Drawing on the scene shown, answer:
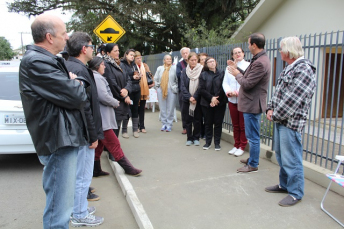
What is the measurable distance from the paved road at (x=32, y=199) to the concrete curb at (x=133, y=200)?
97 mm

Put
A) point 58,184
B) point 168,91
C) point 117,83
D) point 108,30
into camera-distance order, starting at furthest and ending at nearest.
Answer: point 108,30, point 168,91, point 117,83, point 58,184

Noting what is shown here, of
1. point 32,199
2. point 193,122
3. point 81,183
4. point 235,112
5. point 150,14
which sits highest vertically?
point 150,14

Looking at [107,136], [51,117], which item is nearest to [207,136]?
[107,136]

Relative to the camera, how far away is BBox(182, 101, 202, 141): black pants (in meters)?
6.23

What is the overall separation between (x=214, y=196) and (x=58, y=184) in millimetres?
2173

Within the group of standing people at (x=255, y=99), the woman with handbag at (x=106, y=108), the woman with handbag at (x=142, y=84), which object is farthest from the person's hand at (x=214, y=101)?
the woman with handbag at (x=142, y=84)

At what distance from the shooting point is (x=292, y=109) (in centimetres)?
335

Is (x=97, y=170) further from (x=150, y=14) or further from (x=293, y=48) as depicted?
(x=150, y=14)

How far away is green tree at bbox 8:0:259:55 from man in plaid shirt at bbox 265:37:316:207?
10269 mm

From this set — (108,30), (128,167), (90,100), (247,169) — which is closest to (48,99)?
(90,100)

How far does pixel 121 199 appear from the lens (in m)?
4.08

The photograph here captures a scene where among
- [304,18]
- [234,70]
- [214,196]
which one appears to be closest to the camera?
[214,196]

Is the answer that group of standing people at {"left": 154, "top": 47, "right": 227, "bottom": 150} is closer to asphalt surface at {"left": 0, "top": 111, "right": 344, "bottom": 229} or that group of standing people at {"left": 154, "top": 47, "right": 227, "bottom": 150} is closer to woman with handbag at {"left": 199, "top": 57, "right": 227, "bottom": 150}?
woman with handbag at {"left": 199, "top": 57, "right": 227, "bottom": 150}

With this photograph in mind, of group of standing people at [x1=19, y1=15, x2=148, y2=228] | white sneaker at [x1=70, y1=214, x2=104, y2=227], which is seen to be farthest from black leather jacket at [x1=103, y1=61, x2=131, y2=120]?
group of standing people at [x1=19, y1=15, x2=148, y2=228]
